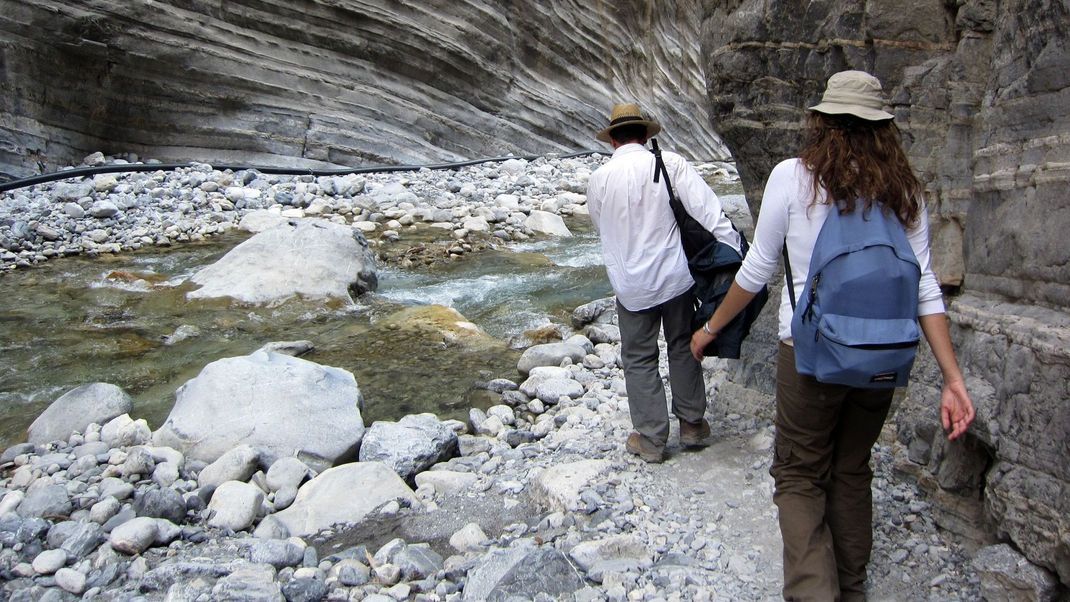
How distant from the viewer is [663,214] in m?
3.44

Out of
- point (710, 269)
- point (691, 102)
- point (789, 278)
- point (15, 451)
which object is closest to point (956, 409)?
point (789, 278)

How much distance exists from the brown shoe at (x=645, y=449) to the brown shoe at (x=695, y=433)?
0.15 metres

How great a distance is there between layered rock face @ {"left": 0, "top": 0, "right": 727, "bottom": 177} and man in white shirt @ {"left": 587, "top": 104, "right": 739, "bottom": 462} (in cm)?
1271

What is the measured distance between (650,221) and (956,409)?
5.02ft

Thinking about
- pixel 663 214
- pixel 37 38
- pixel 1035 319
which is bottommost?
pixel 1035 319

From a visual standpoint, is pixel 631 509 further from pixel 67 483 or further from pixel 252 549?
pixel 67 483

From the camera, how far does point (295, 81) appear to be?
52.4 ft

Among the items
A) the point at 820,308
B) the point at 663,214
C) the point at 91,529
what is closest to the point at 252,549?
the point at 91,529

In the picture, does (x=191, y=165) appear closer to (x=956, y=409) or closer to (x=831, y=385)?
(x=831, y=385)

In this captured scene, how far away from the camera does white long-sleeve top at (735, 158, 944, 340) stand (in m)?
2.22

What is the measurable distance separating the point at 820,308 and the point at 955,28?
175cm

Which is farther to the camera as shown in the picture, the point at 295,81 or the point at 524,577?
the point at 295,81

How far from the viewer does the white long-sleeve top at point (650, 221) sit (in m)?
3.41

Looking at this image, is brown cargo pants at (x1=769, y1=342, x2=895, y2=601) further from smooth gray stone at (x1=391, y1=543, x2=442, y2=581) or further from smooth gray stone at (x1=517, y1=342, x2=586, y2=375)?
smooth gray stone at (x1=517, y1=342, x2=586, y2=375)
